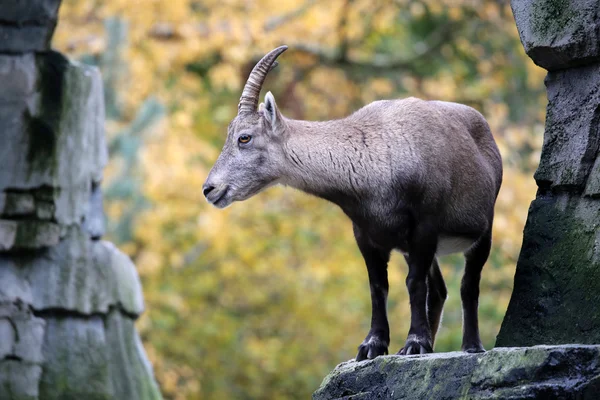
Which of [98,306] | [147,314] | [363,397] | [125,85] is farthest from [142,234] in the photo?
[363,397]

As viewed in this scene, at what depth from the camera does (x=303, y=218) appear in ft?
45.6

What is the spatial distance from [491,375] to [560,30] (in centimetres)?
175

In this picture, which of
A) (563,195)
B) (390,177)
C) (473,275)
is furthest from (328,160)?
(563,195)

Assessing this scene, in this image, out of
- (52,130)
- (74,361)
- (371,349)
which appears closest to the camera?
(371,349)

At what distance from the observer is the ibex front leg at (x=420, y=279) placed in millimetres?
4434

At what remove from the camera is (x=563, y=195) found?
4.46 m

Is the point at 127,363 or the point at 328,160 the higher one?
the point at 328,160

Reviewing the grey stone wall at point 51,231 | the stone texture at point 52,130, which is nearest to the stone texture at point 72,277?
the grey stone wall at point 51,231

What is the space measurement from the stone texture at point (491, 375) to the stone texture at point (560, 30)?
5.03ft

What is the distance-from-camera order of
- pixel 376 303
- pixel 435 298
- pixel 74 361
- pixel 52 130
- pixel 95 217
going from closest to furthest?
1. pixel 376 303
2. pixel 435 298
3. pixel 52 130
4. pixel 74 361
5. pixel 95 217

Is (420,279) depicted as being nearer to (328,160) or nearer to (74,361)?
(328,160)

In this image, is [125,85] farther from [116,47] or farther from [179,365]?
[179,365]

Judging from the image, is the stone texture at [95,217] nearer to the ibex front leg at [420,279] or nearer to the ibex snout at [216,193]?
the ibex snout at [216,193]

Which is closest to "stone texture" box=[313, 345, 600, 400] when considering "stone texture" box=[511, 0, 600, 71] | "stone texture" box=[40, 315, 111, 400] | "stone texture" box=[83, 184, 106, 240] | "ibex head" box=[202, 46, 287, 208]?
"ibex head" box=[202, 46, 287, 208]
